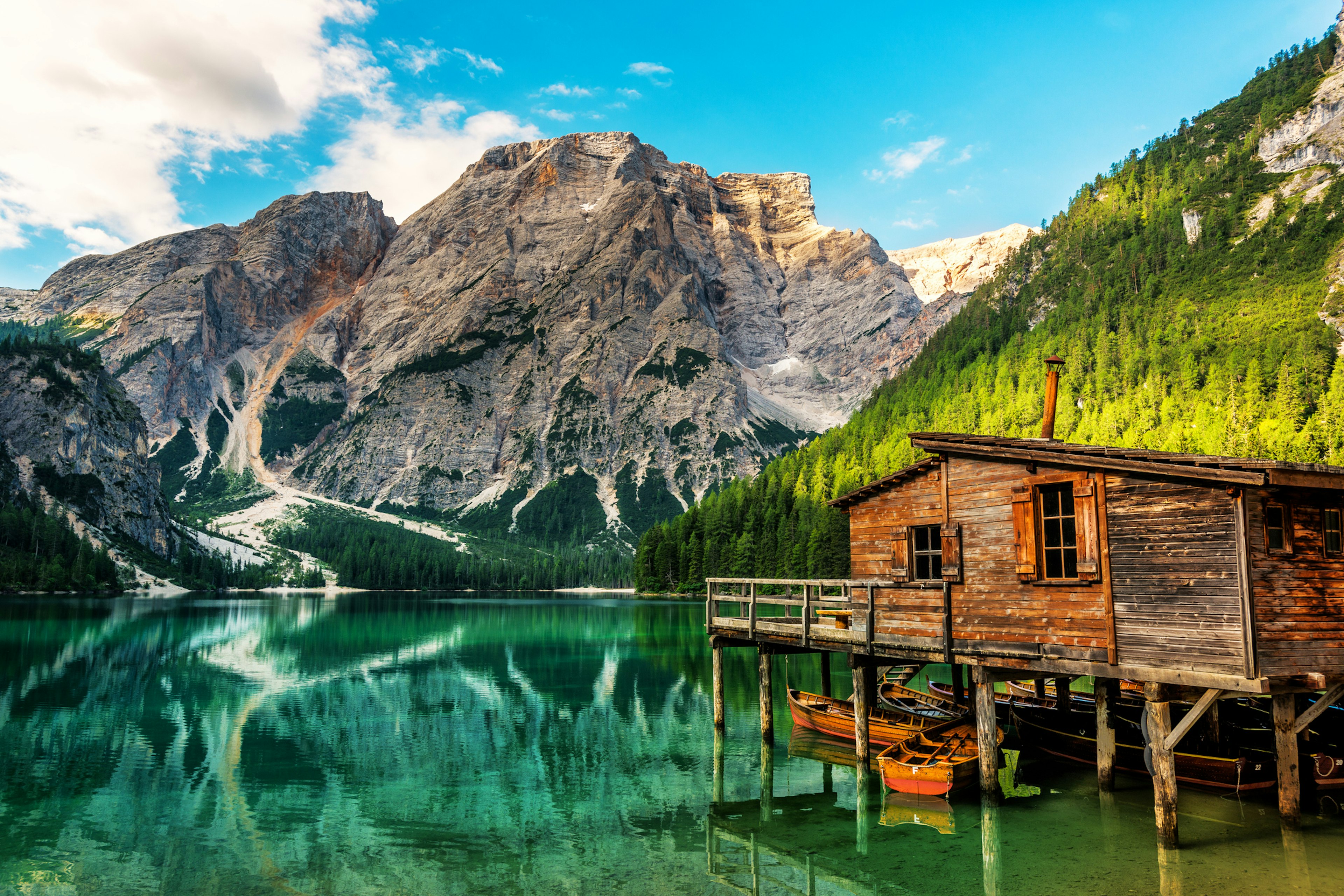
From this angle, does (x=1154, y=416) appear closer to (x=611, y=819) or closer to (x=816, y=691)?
(x=816, y=691)

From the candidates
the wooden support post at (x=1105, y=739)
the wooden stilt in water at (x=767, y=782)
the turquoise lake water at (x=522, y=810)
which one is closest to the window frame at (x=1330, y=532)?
the wooden support post at (x=1105, y=739)

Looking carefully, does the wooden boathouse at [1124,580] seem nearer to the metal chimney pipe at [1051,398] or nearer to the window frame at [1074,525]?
the window frame at [1074,525]

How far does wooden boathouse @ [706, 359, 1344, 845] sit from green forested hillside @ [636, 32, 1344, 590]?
9160 cm

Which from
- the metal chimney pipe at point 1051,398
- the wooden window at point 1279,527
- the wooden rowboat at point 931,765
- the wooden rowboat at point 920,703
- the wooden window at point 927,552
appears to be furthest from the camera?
the wooden rowboat at point 920,703

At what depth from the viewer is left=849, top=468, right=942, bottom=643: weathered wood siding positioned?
24.6 m

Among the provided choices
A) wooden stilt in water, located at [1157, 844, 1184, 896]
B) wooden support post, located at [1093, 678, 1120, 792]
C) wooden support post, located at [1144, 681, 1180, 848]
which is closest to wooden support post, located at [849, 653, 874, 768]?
wooden support post, located at [1093, 678, 1120, 792]

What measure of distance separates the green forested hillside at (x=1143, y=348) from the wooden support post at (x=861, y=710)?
88.9 meters

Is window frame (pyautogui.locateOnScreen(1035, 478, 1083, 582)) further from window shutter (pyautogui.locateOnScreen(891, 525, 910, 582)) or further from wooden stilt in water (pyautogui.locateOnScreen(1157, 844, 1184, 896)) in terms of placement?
wooden stilt in water (pyautogui.locateOnScreen(1157, 844, 1184, 896))

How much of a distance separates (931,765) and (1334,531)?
11863 millimetres

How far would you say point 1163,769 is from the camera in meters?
18.9

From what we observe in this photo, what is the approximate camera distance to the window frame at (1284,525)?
18.3 meters

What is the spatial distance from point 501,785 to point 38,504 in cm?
22840

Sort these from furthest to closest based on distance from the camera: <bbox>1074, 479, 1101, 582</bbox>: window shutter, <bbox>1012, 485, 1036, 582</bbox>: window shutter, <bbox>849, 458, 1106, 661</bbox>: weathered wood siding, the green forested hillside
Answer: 1. the green forested hillside
2. <bbox>1012, 485, 1036, 582</bbox>: window shutter
3. <bbox>849, 458, 1106, 661</bbox>: weathered wood siding
4. <bbox>1074, 479, 1101, 582</bbox>: window shutter

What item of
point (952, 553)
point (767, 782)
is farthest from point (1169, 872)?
point (767, 782)
